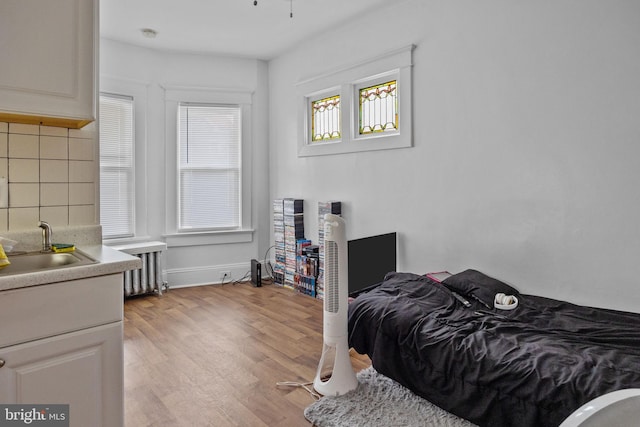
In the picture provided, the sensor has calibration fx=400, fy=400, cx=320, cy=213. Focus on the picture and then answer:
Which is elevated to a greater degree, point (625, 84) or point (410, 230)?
point (625, 84)

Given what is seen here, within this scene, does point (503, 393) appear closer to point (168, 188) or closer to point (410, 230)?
point (410, 230)

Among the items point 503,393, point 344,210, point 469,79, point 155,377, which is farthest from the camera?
point 344,210

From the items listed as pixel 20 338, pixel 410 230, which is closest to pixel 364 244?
pixel 410 230

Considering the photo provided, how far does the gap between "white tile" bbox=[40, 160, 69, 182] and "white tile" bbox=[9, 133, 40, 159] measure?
54mm

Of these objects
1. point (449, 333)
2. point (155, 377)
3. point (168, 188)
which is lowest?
point (155, 377)

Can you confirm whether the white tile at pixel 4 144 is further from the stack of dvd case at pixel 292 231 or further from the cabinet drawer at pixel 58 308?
the stack of dvd case at pixel 292 231

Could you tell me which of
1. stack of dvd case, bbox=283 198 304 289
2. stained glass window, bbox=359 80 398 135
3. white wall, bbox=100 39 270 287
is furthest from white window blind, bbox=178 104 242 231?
stained glass window, bbox=359 80 398 135

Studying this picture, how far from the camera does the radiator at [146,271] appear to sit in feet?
13.5

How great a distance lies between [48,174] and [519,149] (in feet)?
9.07

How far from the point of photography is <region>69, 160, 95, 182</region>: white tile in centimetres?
194

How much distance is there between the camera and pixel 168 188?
4.60 meters

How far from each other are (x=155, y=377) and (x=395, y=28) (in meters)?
3.26

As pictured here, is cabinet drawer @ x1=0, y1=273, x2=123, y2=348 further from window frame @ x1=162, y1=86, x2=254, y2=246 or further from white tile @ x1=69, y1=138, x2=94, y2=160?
window frame @ x1=162, y1=86, x2=254, y2=246

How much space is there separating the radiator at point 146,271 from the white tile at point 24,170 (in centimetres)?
238
